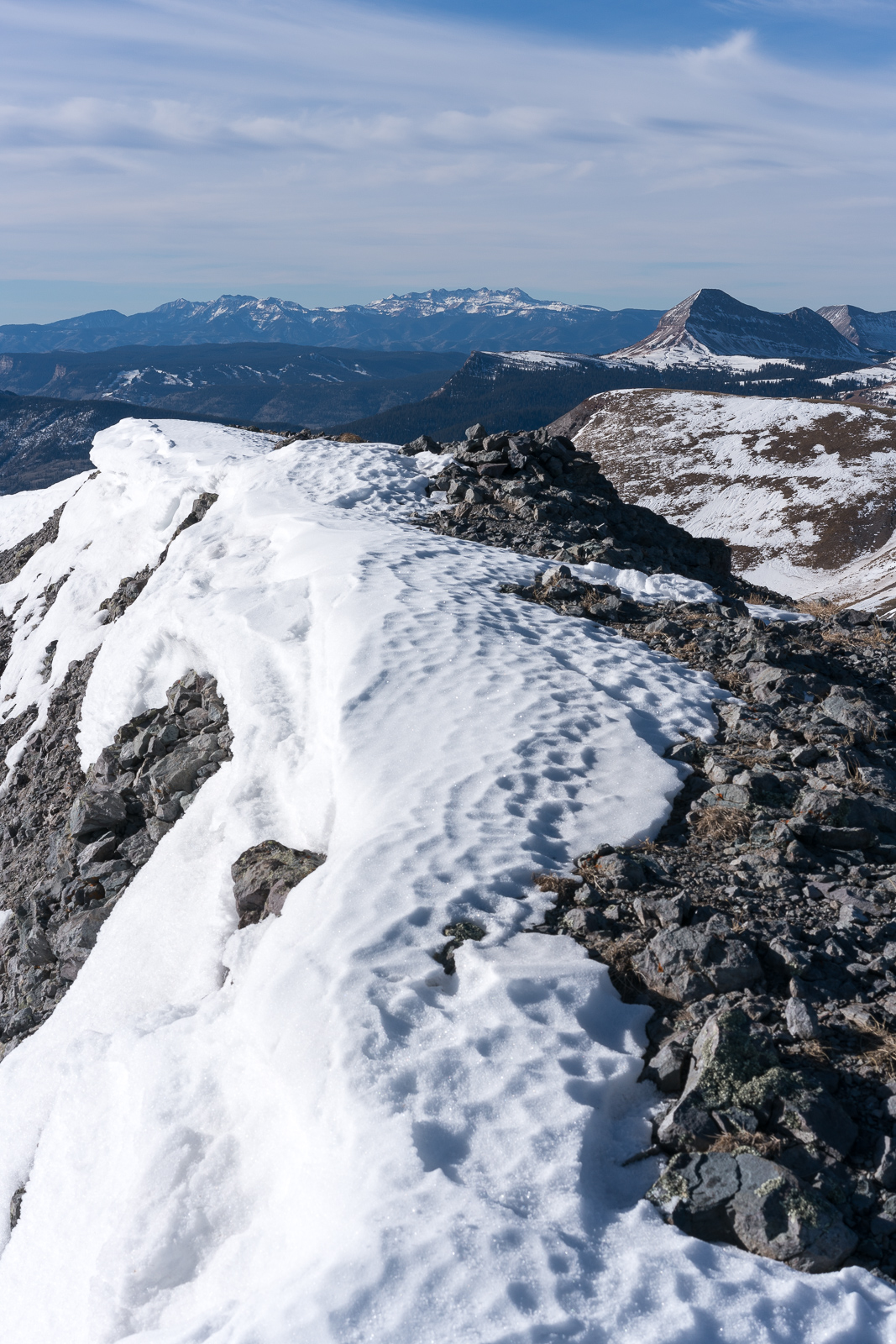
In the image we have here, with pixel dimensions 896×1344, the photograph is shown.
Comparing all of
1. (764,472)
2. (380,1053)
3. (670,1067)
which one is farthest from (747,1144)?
(764,472)

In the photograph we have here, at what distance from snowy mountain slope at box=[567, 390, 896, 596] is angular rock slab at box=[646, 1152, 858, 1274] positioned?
3368 inches

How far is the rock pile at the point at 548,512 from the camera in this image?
746 inches

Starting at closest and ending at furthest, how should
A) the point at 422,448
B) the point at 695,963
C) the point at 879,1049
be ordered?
the point at 879,1049 → the point at 695,963 → the point at 422,448

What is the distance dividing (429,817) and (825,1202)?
4.79 m

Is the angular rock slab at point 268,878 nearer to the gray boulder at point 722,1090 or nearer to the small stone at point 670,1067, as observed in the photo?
the small stone at point 670,1067

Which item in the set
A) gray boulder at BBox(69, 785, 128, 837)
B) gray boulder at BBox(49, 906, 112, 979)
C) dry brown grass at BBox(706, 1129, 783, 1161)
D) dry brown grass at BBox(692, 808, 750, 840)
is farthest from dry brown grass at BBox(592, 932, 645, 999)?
gray boulder at BBox(69, 785, 128, 837)

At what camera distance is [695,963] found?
648 cm

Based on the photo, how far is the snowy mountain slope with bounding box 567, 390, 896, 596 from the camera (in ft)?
319

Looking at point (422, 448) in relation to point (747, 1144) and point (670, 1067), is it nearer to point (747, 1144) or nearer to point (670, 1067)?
point (670, 1067)

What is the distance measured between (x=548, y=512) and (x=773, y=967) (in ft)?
50.0

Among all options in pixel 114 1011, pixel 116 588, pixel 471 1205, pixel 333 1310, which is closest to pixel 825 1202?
pixel 471 1205

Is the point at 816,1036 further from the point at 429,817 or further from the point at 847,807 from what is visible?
the point at 429,817

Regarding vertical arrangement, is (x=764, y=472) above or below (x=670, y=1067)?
below

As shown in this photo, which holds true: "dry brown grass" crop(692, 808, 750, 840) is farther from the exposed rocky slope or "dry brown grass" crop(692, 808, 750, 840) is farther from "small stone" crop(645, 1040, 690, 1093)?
"small stone" crop(645, 1040, 690, 1093)
